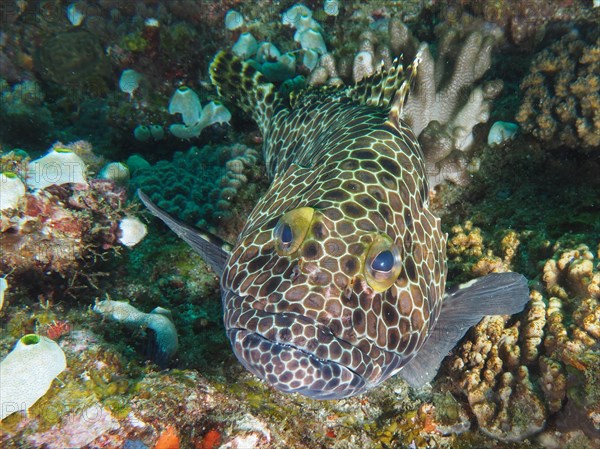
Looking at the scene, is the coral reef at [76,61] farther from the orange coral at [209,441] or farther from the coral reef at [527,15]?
the orange coral at [209,441]

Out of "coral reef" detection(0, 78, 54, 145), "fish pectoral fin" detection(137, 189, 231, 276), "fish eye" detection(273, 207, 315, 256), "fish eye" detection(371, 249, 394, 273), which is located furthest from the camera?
"coral reef" detection(0, 78, 54, 145)

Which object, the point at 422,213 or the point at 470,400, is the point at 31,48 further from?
the point at 470,400

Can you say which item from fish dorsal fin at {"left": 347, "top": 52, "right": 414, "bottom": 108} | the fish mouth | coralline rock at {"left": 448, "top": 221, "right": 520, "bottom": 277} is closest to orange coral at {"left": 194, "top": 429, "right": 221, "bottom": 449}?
the fish mouth

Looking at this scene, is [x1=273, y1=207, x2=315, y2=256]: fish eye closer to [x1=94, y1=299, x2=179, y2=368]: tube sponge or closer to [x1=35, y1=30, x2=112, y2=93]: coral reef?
[x1=94, y1=299, x2=179, y2=368]: tube sponge

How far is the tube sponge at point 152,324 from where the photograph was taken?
3.92m

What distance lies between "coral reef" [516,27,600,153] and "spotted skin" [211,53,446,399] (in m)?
2.03

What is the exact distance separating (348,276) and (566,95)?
4.38 m

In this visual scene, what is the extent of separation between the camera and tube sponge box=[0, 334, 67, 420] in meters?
2.60

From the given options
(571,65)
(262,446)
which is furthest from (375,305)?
(571,65)

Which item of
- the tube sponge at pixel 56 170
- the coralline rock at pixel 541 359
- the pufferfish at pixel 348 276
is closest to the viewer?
the pufferfish at pixel 348 276

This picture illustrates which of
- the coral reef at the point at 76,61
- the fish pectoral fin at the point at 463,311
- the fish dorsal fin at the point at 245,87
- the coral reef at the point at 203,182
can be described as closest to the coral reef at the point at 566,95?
the fish pectoral fin at the point at 463,311

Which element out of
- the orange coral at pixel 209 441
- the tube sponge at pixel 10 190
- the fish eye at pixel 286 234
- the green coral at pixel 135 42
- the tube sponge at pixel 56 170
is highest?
the green coral at pixel 135 42

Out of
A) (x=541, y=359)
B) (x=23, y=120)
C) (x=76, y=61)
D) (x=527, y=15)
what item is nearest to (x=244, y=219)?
(x=541, y=359)

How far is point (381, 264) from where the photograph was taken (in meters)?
3.12
